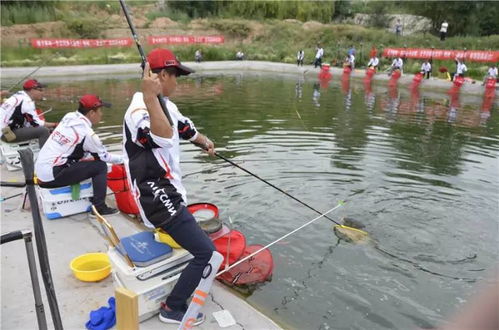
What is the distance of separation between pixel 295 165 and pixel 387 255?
4.17m

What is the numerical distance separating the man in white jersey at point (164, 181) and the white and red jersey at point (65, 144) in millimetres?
2390

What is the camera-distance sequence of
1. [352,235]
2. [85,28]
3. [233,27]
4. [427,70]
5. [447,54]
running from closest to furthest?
[352,235] → [427,70] → [447,54] → [85,28] → [233,27]

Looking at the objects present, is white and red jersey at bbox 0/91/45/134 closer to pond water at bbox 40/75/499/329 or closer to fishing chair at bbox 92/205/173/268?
pond water at bbox 40/75/499/329

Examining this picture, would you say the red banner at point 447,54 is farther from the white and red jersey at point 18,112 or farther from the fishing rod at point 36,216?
the fishing rod at point 36,216

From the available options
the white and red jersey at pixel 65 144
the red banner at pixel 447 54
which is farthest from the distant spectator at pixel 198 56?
the white and red jersey at pixel 65 144

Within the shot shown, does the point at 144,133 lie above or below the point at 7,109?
above

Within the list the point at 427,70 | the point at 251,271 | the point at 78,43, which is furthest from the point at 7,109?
the point at 78,43

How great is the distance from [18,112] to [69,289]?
478 centimetres

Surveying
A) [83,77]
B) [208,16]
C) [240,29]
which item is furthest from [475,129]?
[208,16]

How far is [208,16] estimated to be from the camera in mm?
55938

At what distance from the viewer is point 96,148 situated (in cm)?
568

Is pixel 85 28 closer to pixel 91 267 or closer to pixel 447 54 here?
pixel 447 54

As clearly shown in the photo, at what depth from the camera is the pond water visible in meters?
4.69

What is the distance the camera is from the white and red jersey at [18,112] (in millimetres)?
7285
